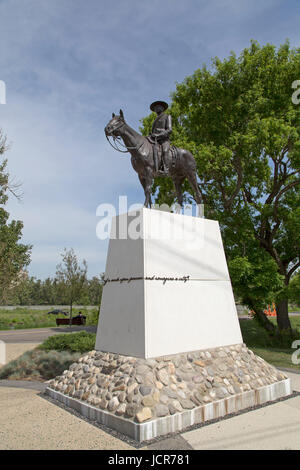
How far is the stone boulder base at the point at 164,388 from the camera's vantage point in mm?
4559

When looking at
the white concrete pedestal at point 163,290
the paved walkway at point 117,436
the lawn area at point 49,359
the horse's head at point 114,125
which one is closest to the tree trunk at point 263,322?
the lawn area at point 49,359

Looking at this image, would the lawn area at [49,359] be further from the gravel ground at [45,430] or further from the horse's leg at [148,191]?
the horse's leg at [148,191]

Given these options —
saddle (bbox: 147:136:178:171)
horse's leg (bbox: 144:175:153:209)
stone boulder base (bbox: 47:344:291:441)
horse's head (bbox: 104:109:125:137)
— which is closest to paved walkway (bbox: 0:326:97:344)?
stone boulder base (bbox: 47:344:291:441)

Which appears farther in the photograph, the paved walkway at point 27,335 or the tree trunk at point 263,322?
the paved walkway at point 27,335

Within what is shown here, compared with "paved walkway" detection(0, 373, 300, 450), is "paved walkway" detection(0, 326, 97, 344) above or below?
below

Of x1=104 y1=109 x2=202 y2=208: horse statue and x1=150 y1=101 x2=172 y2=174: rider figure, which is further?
x1=150 y1=101 x2=172 y2=174: rider figure

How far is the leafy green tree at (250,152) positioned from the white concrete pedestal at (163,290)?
234 inches

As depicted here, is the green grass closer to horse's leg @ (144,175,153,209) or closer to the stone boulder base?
the stone boulder base

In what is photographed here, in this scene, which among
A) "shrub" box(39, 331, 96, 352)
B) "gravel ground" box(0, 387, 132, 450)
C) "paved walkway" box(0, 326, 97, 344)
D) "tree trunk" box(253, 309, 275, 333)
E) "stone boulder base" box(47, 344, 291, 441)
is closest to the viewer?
"gravel ground" box(0, 387, 132, 450)

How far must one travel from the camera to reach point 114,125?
6668 mm

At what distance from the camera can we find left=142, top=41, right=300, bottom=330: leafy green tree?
13.0m

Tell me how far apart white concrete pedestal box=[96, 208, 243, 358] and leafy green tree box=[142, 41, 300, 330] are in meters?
5.93

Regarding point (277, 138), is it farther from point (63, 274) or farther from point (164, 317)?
point (63, 274)

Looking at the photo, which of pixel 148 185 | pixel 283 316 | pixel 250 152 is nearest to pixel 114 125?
pixel 148 185
